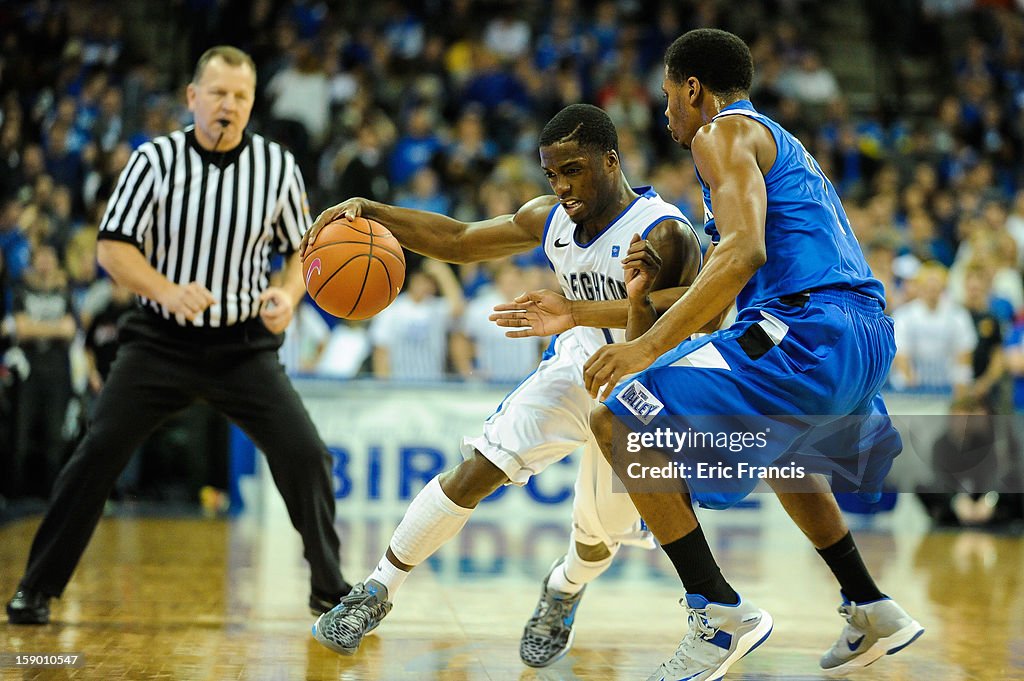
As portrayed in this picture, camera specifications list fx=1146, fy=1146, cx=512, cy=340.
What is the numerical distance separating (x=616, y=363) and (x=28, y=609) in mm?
2799

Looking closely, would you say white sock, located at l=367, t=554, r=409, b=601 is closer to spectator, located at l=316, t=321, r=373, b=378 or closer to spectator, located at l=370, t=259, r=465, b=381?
spectator, located at l=370, t=259, r=465, b=381

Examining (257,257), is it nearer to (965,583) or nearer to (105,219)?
(105,219)

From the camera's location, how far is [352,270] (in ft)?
13.9

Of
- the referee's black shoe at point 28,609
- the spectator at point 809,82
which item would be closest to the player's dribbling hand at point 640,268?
the referee's black shoe at point 28,609

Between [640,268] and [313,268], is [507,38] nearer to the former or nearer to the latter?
[313,268]

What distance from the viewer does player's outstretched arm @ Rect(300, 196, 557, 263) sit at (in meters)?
4.56

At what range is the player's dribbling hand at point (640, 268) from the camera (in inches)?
149

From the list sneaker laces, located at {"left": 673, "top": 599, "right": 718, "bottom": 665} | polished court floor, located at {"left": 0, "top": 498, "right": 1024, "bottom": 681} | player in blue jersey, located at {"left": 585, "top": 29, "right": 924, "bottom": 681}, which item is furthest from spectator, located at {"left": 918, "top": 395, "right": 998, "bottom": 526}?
sneaker laces, located at {"left": 673, "top": 599, "right": 718, "bottom": 665}

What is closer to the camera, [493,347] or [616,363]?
[616,363]

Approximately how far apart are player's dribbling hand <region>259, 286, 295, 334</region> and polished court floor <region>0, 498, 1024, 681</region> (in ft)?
4.19

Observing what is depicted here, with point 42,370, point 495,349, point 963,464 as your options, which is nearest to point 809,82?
point 963,464

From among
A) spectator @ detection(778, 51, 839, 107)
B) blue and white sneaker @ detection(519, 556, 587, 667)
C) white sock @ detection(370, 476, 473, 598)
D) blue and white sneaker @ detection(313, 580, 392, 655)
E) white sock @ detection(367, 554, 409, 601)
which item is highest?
spectator @ detection(778, 51, 839, 107)

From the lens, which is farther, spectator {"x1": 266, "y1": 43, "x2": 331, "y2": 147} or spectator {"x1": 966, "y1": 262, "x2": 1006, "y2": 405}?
spectator {"x1": 266, "y1": 43, "x2": 331, "y2": 147}

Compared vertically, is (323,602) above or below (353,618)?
below
